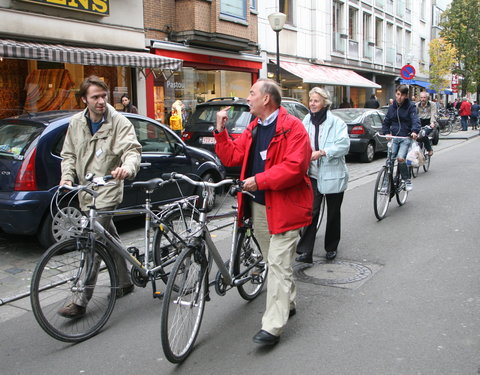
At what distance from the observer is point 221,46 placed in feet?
56.3

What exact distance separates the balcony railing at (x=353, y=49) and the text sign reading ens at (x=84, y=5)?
17887 millimetres

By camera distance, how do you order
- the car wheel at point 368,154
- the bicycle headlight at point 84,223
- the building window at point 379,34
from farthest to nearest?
the building window at point 379,34, the car wheel at point 368,154, the bicycle headlight at point 84,223

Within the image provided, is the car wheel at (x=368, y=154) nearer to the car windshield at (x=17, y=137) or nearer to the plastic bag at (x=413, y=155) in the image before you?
the plastic bag at (x=413, y=155)

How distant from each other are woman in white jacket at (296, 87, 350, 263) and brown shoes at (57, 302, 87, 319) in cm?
244

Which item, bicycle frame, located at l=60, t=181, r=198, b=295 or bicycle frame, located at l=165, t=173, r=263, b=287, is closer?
bicycle frame, located at l=165, t=173, r=263, b=287

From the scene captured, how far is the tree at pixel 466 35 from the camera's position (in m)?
33.8

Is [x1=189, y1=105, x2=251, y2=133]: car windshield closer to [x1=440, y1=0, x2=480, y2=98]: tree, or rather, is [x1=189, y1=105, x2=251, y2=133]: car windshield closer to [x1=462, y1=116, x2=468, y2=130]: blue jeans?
[x1=462, y1=116, x2=468, y2=130]: blue jeans

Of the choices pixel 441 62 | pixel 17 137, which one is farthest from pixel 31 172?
pixel 441 62

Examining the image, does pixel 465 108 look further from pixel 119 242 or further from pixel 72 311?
pixel 72 311

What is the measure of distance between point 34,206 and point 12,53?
5345 millimetres

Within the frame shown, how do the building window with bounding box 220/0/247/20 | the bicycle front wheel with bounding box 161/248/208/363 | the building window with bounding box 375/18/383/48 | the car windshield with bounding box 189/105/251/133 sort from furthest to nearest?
the building window with bounding box 375/18/383/48
the building window with bounding box 220/0/247/20
the car windshield with bounding box 189/105/251/133
the bicycle front wheel with bounding box 161/248/208/363

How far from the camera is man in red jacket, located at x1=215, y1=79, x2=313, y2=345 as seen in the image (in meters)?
3.52

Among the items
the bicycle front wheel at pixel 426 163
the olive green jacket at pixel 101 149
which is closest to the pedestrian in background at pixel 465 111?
the bicycle front wheel at pixel 426 163

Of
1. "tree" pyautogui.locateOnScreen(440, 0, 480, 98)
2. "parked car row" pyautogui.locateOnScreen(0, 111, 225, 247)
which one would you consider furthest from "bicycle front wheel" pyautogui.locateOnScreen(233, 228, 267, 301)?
"tree" pyautogui.locateOnScreen(440, 0, 480, 98)
